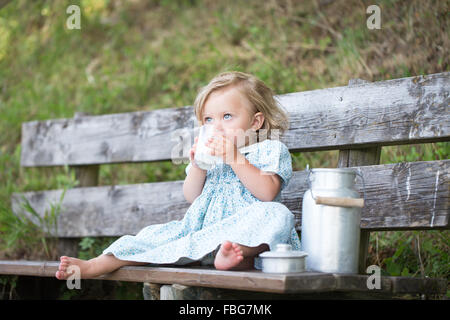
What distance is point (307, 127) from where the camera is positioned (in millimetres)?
2998

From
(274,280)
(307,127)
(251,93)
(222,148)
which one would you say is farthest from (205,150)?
(307,127)

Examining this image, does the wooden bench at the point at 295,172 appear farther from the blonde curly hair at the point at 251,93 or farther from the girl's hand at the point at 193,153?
the girl's hand at the point at 193,153

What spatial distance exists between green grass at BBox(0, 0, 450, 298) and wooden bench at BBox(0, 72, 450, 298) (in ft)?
0.79

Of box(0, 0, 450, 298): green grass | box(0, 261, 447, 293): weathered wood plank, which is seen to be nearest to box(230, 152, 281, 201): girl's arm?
box(0, 261, 447, 293): weathered wood plank

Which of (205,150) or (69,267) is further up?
(205,150)

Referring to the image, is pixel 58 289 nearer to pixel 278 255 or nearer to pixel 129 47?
pixel 278 255

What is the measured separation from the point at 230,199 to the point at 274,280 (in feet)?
2.49

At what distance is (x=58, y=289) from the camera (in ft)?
11.7

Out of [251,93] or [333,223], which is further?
[251,93]

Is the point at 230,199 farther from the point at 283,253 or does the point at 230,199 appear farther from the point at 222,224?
the point at 283,253

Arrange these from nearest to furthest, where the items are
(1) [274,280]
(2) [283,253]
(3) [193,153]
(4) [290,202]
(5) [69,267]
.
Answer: (1) [274,280]
(2) [283,253]
(5) [69,267]
(3) [193,153]
(4) [290,202]

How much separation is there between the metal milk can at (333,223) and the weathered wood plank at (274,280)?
104 mm

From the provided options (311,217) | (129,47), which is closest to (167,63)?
(129,47)

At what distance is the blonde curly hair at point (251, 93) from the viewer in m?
2.65
